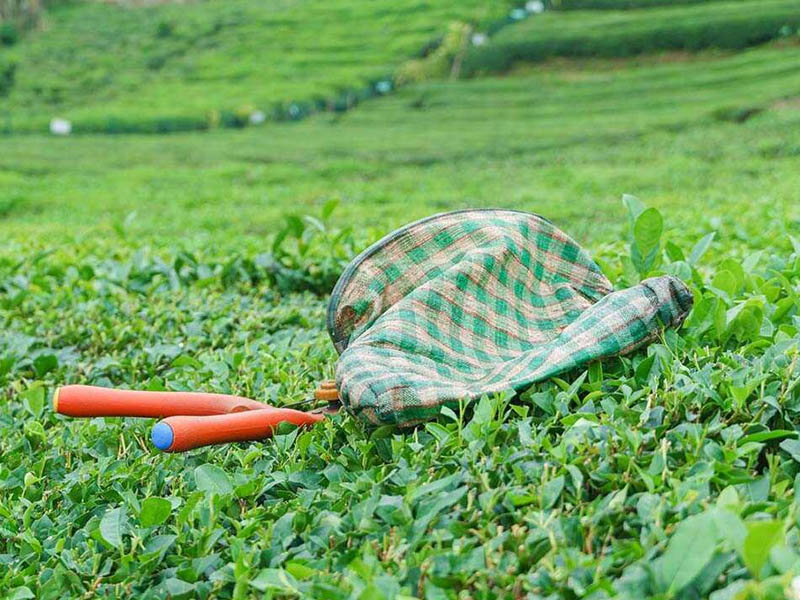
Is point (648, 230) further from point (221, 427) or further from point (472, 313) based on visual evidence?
point (221, 427)

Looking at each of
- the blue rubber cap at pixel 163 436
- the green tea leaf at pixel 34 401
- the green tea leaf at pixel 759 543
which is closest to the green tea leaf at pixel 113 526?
the blue rubber cap at pixel 163 436

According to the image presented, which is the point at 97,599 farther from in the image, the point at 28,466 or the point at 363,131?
the point at 363,131

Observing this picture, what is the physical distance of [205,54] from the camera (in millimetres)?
24625

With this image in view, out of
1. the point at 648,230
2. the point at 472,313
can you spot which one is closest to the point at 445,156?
the point at 648,230

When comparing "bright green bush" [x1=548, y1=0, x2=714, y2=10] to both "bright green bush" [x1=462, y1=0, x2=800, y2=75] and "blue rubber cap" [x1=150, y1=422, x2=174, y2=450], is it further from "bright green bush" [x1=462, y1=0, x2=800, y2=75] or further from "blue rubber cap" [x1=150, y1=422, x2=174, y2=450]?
"blue rubber cap" [x1=150, y1=422, x2=174, y2=450]

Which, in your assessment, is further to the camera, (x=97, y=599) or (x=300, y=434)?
(x=300, y=434)

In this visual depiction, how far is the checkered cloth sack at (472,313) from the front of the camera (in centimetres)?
160

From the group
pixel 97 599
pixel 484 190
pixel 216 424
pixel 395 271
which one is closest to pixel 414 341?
pixel 395 271

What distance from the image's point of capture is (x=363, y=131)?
16.9m

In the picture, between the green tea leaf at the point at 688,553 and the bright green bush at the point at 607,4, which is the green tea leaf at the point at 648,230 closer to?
the green tea leaf at the point at 688,553

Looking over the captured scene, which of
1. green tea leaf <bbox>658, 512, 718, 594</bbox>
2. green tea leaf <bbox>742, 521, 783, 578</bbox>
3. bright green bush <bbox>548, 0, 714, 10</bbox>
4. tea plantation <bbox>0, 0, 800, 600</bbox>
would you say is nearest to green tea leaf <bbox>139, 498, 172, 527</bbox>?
tea plantation <bbox>0, 0, 800, 600</bbox>

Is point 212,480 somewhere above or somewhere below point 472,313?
below

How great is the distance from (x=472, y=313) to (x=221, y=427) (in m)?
0.61

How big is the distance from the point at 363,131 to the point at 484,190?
7527 mm
